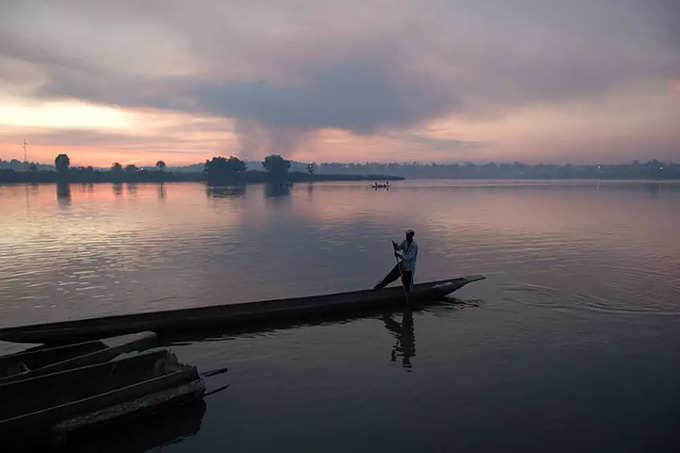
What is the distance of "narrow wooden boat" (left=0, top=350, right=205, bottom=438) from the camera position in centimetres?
692

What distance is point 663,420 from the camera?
8047 millimetres

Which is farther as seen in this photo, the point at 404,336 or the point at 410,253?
the point at 410,253

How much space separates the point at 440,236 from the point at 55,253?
945 inches

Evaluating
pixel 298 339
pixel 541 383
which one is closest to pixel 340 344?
pixel 298 339

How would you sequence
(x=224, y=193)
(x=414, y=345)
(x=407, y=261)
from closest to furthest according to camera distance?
(x=414, y=345) < (x=407, y=261) < (x=224, y=193)

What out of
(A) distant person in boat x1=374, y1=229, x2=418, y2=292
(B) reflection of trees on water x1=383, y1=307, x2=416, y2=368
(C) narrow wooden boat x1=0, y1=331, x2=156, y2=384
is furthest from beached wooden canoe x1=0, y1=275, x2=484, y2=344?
(C) narrow wooden boat x1=0, y1=331, x2=156, y2=384

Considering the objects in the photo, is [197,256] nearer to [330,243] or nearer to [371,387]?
[330,243]

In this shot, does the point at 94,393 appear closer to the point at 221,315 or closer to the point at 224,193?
the point at 221,315

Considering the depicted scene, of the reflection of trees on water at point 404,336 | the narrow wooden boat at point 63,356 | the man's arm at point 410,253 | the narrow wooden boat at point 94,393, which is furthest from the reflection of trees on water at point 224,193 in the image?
the narrow wooden boat at point 94,393

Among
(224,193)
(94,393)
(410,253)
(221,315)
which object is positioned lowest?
(94,393)

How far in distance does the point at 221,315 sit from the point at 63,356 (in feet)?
13.2

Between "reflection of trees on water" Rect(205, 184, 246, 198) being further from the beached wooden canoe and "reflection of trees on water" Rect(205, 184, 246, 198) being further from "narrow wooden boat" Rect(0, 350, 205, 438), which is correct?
"narrow wooden boat" Rect(0, 350, 205, 438)

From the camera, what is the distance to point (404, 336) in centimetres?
1238

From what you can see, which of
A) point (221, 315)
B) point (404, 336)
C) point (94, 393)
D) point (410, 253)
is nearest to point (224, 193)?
point (410, 253)
